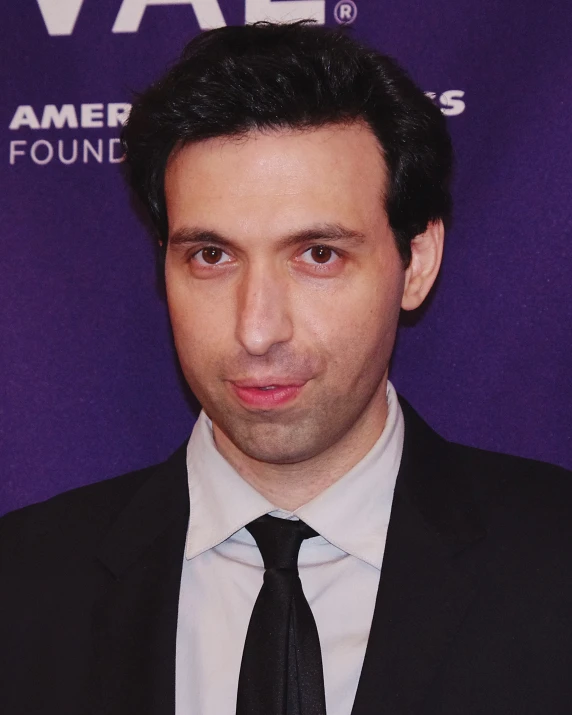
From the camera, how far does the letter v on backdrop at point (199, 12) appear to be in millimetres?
2365

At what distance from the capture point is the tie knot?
5.99ft

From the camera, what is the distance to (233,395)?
1838mm

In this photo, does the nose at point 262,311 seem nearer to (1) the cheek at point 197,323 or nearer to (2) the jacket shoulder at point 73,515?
(1) the cheek at point 197,323

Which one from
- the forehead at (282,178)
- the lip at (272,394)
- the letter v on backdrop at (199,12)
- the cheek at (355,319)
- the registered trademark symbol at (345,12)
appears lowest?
the lip at (272,394)

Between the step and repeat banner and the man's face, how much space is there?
50cm

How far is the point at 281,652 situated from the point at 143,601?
30 centimetres

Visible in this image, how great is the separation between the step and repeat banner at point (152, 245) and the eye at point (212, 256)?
2.00 feet

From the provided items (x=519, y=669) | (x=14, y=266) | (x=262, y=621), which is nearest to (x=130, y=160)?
(x=14, y=266)

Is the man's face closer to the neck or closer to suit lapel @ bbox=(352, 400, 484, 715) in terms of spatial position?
the neck

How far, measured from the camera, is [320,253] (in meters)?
1.83

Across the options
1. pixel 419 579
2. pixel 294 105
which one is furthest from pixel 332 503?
pixel 294 105

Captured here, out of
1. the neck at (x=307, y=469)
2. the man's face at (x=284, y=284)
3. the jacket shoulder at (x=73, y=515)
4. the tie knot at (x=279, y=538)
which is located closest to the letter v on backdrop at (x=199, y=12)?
the man's face at (x=284, y=284)

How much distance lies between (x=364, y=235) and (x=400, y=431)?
413 mm

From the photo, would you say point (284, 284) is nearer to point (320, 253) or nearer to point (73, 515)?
point (320, 253)
